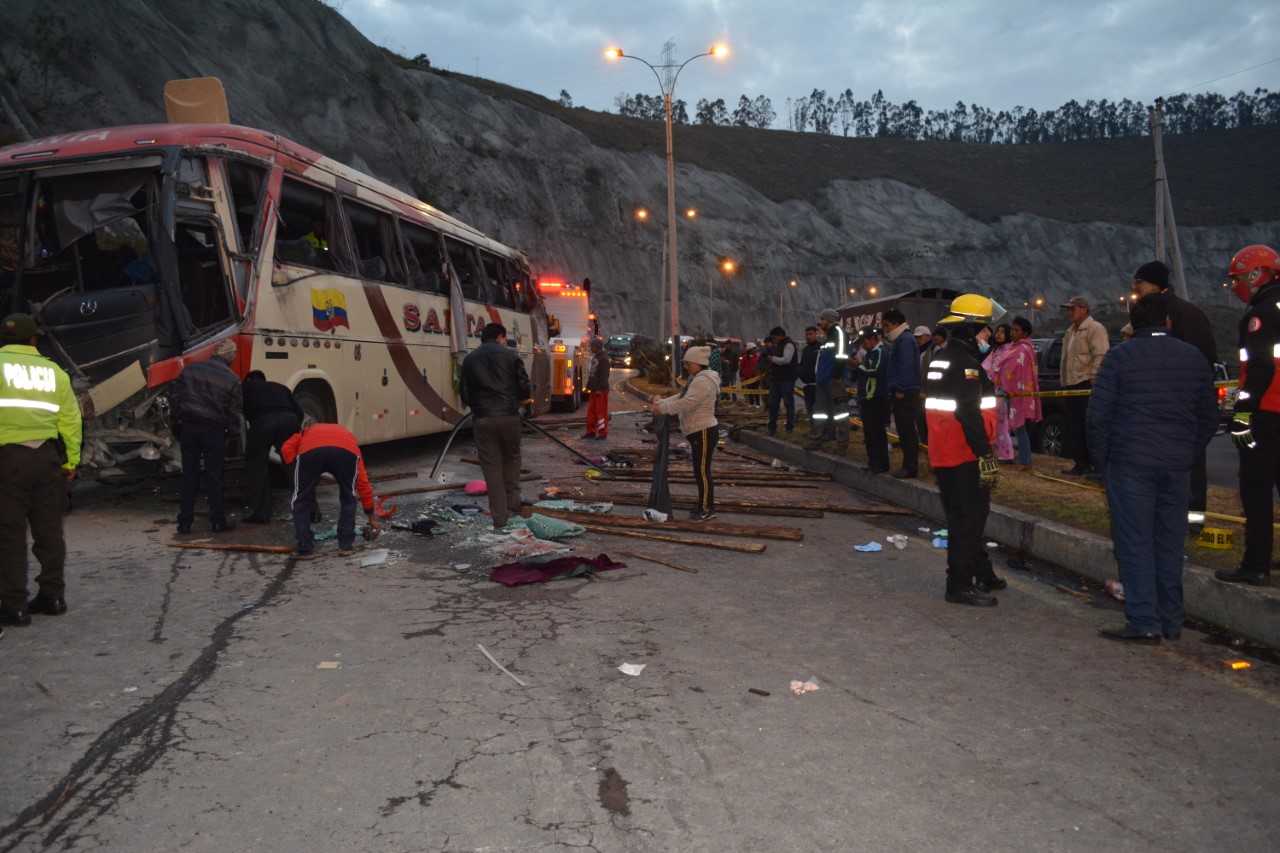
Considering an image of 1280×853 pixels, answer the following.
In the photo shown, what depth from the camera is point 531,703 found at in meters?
4.14

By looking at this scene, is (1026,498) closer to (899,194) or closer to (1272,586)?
(1272,586)

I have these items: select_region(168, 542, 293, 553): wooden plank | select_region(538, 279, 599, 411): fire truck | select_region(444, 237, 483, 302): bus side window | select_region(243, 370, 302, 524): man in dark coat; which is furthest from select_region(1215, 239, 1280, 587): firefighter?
select_region(538, 279, 599, 411): fire truck

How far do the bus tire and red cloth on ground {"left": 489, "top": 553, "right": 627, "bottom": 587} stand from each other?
4310 millimetres

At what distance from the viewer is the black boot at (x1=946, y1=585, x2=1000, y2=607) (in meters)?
6.02

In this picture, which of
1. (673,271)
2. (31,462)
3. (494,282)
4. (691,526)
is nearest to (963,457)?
(691,526)

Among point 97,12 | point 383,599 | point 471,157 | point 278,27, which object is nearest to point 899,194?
point 471,157

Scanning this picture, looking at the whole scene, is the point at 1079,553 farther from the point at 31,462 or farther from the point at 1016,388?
the point at 31,462

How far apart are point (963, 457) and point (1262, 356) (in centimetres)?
182

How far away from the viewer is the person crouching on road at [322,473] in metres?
7.45

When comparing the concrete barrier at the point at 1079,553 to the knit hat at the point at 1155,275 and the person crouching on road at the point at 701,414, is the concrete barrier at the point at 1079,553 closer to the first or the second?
the knit hat at the point at 1155,275

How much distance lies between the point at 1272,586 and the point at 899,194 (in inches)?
4203

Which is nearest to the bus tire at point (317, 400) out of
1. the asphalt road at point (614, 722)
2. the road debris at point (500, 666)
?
the asphalt road at point (614, 722)

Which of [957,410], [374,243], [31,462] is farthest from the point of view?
[374,243]

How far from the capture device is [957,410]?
6180 mm
